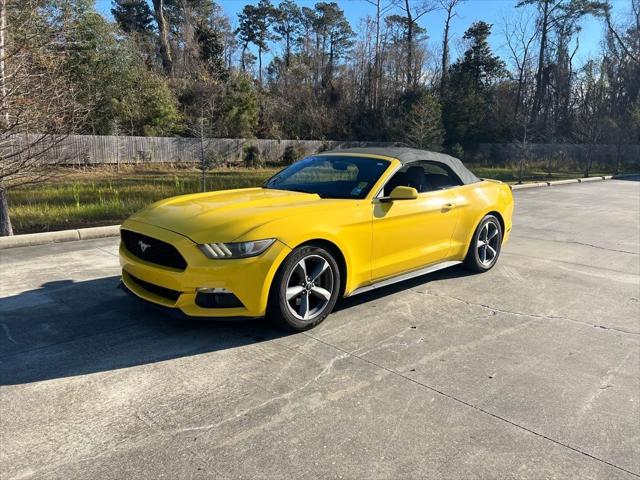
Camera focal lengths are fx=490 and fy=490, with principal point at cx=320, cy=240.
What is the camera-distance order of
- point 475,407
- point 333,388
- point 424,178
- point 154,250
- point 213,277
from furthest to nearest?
1. point 424,178
2. point 154,250
3. point 213,277
4. point 333,388
5. point 475,407

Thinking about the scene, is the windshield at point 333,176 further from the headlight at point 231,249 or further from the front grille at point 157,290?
the front grille at point 157,290

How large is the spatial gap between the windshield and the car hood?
259mm

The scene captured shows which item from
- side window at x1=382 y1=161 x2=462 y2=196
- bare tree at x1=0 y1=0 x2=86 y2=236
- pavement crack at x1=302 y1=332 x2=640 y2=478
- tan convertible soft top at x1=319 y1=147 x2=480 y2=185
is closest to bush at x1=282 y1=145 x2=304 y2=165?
bare tree at x1=0 y1=0 x2=86 y2=236

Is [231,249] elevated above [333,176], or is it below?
below

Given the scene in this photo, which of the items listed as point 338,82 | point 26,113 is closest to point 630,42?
point 338,82

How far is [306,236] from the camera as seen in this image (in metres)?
4.00

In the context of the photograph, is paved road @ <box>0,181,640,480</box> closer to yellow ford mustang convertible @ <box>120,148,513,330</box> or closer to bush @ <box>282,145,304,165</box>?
yellow ford mustang convertible @ <box>120,148,513,330</box>

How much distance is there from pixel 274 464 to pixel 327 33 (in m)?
53.9

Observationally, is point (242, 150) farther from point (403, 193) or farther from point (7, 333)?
point (7, 333)

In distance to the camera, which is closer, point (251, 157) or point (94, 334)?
point (94, 334)

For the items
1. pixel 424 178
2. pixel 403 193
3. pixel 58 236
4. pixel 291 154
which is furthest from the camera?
pixel 291 154

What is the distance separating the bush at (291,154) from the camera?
1284 inches

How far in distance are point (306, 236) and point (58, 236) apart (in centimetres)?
542

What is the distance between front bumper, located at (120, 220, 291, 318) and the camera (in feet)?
12.1
